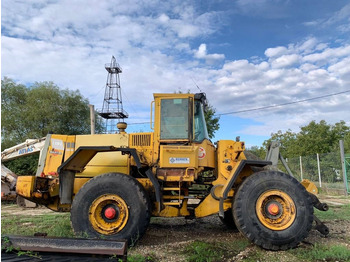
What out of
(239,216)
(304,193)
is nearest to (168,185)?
(239,216)

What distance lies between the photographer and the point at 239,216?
520 cm

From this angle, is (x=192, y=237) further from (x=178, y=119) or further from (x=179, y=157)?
(x=178, y=119)

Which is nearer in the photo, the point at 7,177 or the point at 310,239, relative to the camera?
the point at 310,239

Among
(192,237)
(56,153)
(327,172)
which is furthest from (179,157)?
(327,172)

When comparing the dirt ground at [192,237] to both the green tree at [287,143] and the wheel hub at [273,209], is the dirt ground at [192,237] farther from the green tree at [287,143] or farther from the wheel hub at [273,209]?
the green tree at [287,143]

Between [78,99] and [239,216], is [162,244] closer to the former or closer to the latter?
[239,216]

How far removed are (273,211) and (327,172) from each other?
12660 millimetres

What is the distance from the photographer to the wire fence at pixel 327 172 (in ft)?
49.9

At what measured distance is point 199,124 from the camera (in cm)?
626

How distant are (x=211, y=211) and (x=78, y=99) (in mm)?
22590

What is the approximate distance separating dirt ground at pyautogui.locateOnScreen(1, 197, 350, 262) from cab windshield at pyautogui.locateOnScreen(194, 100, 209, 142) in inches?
78.9

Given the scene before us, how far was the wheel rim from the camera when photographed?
538 centimetres

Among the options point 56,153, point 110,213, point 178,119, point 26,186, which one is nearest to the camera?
point 110,213

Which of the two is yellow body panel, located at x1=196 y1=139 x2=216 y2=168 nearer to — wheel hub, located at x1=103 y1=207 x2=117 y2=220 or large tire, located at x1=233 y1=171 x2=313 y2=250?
large tire, located at x1=233 y1=171 x2=313 y2=250
